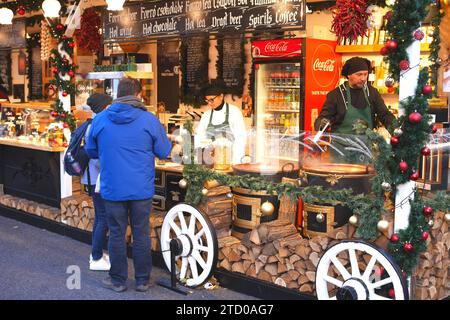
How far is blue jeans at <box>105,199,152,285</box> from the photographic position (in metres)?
5.04

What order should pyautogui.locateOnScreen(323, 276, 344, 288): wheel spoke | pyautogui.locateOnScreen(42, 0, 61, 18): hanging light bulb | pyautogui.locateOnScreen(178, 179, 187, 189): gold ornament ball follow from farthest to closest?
pyautogui.locateOnScreen(42, 0, 61, 18): hanging light bulb
pyautogui.locateOnScreen(178, 179, 187, 189): gold ornament ball
pyautogui.locateOnScreen(323, 276, 344, 288): wheel spoke

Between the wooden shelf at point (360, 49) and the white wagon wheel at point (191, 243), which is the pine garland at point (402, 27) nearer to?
the white wagon wheel at point (191, 243)

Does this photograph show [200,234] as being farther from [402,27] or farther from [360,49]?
[360,49]

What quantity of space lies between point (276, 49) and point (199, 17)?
2474mm

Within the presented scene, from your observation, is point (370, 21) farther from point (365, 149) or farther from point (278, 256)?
point (278, 256)

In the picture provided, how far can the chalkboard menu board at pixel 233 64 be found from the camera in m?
9.68

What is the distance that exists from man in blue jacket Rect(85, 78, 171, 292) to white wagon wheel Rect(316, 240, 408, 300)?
1509 mm

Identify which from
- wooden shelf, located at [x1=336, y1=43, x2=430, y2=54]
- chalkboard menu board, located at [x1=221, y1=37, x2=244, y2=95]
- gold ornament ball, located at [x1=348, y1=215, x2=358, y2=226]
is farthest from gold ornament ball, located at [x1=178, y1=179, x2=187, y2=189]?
chalkboard menu board, located at [x1=221, y1=37, x2=244, y2=95]

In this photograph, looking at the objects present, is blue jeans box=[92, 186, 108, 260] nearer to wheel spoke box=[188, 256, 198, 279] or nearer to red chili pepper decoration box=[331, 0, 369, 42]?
wheel spoke box=[188, 256, 198, 279]

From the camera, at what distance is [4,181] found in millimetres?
8492

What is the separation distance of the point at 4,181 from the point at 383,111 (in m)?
5.23

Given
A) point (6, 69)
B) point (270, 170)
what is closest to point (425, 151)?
point (270, 170)

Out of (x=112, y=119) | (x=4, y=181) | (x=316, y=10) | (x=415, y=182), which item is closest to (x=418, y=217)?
(x=415, y=182)

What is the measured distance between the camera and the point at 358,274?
427 cm
